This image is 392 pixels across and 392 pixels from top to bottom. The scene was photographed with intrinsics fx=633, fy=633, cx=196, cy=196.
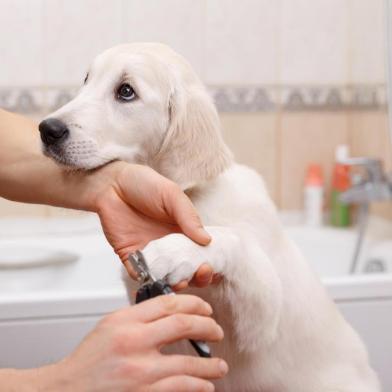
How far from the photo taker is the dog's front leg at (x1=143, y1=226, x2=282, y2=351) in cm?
73

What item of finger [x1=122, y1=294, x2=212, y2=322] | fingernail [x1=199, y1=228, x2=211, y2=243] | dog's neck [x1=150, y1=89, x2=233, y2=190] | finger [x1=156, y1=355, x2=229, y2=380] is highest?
dog's neck [x1=150, y1=89, x2=233, y2=190]

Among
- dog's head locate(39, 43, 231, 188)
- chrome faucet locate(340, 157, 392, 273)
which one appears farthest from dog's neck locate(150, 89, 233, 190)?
chrome faucet locate(340, 157, 392, 273)

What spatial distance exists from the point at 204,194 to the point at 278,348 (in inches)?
10.9

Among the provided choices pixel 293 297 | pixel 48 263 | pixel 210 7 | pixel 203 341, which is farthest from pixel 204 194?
pixel 210 7

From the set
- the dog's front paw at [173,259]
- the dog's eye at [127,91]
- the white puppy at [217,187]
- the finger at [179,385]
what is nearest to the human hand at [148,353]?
the finger at [179,385]

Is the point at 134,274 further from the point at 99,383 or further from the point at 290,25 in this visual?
the point at 290,25

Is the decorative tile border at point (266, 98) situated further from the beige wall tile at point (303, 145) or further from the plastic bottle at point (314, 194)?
the plastic bottle at point (314, 194)

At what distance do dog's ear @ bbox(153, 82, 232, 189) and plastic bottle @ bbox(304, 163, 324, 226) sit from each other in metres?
1.27

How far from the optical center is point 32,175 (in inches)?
42.4

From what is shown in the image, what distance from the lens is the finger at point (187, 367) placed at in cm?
59

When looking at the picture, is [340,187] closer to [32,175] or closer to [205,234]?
[32,175]

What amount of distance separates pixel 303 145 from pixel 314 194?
0.60ft

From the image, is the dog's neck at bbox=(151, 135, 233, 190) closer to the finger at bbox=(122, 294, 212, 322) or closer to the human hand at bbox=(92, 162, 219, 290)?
the human hand at bbox=(92, 162, 219, 290)

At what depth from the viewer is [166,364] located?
60 centimetres
